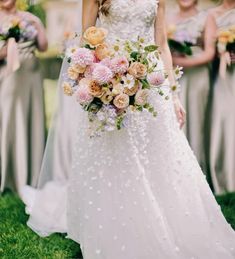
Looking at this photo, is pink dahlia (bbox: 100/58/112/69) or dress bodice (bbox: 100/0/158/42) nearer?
pink dahlia (bbox: 100/58/112/69)

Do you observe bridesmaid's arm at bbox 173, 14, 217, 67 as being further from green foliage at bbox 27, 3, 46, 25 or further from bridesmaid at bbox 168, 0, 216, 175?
green foliage at bbox 27, 3, 46, 25

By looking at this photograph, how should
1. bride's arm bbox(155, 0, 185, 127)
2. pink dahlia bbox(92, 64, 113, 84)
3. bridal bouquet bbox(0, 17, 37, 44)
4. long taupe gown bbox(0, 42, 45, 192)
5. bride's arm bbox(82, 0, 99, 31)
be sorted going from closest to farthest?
pink dahlia bbox(92, 64, 113, 84) → bride's arm bbox(82, 0, 99, 31) → bride's arm bbox(155, 0, 185, 127) → bridal bouquet bbox(0, 17, 37, 44) → long taupe gown bbox(0, 42, 45, 192)

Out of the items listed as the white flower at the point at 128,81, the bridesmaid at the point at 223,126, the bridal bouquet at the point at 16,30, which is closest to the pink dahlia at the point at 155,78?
the white flower at the point at 128,81

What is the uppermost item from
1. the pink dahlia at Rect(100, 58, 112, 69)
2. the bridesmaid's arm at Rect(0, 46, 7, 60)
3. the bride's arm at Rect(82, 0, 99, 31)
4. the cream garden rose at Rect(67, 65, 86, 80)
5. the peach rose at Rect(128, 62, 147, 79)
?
the bride's arm at Rect(82, 0, 99, 31)

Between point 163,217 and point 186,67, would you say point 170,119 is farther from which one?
point 186,67

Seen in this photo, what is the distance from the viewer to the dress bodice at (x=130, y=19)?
3.62 metres

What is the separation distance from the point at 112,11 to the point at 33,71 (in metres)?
2.31

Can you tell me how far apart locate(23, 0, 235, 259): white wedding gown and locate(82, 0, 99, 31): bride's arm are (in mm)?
105

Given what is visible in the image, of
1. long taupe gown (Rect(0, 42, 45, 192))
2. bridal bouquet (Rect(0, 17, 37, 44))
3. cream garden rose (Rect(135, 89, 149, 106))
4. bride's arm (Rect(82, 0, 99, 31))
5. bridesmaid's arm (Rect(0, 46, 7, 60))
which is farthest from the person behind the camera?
long taupe gown (Rect(0, 42, 45, 192))

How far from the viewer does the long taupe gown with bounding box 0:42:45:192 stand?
575 centimetres

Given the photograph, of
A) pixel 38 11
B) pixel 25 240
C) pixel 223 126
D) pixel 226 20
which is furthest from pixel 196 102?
pixel 25 240

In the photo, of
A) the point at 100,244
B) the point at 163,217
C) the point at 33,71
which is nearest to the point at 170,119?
the point at 163,217

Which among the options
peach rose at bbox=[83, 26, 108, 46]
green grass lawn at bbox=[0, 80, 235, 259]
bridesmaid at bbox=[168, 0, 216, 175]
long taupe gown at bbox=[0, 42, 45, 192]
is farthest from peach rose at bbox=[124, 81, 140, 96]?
long taupe gown at bbox=[0, 42, 45, 192]

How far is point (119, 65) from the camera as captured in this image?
3.28 m
